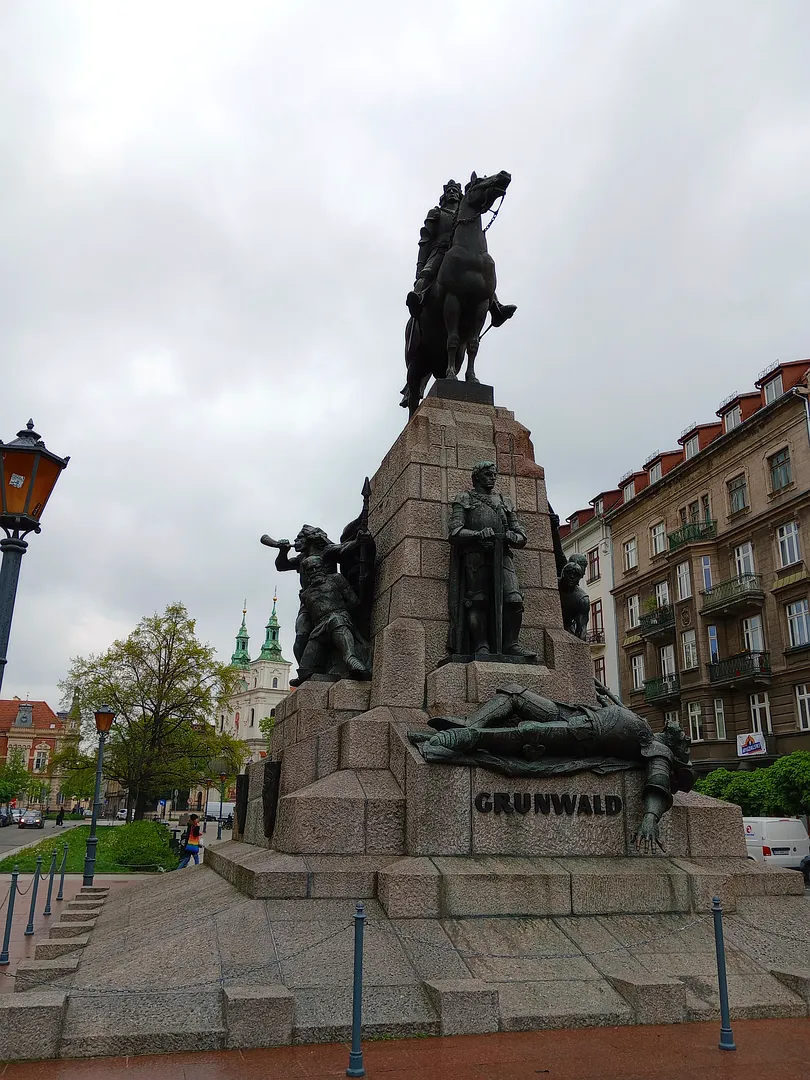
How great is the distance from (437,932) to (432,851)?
37.8 inches

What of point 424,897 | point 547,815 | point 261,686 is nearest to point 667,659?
point 547,815

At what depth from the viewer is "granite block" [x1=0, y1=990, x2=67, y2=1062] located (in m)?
5.25

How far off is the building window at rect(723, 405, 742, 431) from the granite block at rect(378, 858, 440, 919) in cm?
3541

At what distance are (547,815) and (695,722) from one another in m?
33.7

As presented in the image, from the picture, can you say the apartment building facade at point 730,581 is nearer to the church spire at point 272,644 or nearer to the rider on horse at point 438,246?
the rider on horse at point 438,246

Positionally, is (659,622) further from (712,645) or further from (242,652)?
(242,652)

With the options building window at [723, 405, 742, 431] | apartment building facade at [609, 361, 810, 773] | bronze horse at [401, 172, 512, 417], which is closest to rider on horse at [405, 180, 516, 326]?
bronze horse at [401, 172, 512, 417]

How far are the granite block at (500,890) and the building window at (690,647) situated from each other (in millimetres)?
34603

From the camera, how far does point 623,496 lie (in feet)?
165

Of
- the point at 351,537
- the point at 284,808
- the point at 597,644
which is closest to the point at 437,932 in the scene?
the point at 284,808

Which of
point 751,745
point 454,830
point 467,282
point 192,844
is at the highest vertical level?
point 467,282

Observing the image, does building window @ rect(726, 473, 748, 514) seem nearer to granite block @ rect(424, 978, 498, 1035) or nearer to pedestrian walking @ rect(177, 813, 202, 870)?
pedestrian walking @ rect(177, 813, 202, 870)

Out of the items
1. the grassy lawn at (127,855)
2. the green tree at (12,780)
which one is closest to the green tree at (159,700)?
the grassy lawn at (127,855)

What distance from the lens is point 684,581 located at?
4166 centimetres
